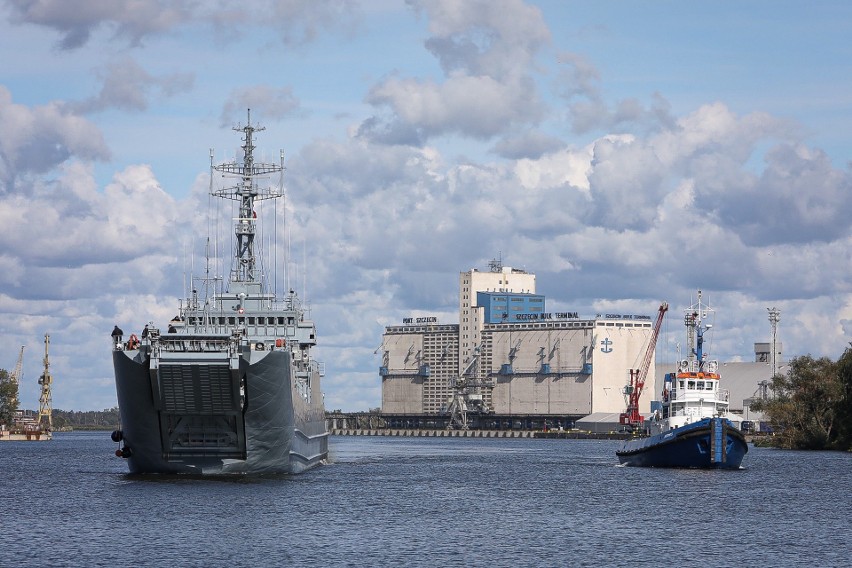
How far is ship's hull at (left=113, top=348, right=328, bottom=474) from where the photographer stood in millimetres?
63750

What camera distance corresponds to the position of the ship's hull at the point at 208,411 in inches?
2510

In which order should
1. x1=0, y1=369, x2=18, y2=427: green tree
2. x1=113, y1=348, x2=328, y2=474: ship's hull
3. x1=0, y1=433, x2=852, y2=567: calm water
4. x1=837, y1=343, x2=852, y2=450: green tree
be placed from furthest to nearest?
x1=0, y1=369, x2=18, y2=427: green tree
x1=837, y1=343, x2=852, y2=450: green tree
x1=113, y1=348, x2=328, y2=474: ship's hull
x1=0, y1=433, x2=852, y2=567: calm water

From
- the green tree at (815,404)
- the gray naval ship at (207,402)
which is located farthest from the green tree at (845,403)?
the gray naval ship at (207,402)

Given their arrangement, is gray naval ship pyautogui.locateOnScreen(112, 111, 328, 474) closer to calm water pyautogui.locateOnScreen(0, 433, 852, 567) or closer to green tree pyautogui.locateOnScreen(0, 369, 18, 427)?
calm water pyautogui.locateOnScreen(0, 433, 852, 567)

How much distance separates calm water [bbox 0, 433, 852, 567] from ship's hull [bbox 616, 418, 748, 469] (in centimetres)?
94

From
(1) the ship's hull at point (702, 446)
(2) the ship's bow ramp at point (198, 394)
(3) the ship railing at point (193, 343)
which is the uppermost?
(3) the ship railing at point (193, 343)

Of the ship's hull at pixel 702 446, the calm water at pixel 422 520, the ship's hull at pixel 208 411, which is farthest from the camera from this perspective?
the ship's hull at pixel 702 446

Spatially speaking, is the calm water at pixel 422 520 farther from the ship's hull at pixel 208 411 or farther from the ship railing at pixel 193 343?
the ship railing at pixel 193 343

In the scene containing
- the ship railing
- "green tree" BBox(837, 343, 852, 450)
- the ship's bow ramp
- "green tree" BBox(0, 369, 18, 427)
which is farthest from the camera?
"green tree" BBox(0, 369, 18, 427)

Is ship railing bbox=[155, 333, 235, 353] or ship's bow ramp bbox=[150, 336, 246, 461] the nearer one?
ship's bow ramp bbox=[150, 336, 246, 461]

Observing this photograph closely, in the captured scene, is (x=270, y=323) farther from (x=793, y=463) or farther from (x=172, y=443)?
(x=793, y=463)

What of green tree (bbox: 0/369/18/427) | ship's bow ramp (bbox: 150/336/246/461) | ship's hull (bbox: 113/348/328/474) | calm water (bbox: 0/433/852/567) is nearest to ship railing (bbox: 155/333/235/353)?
ship's bow ramp (bbox: 150/336/246/461)

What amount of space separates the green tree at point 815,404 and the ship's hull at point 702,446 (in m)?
54.3

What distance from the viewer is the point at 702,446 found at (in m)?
85.2
